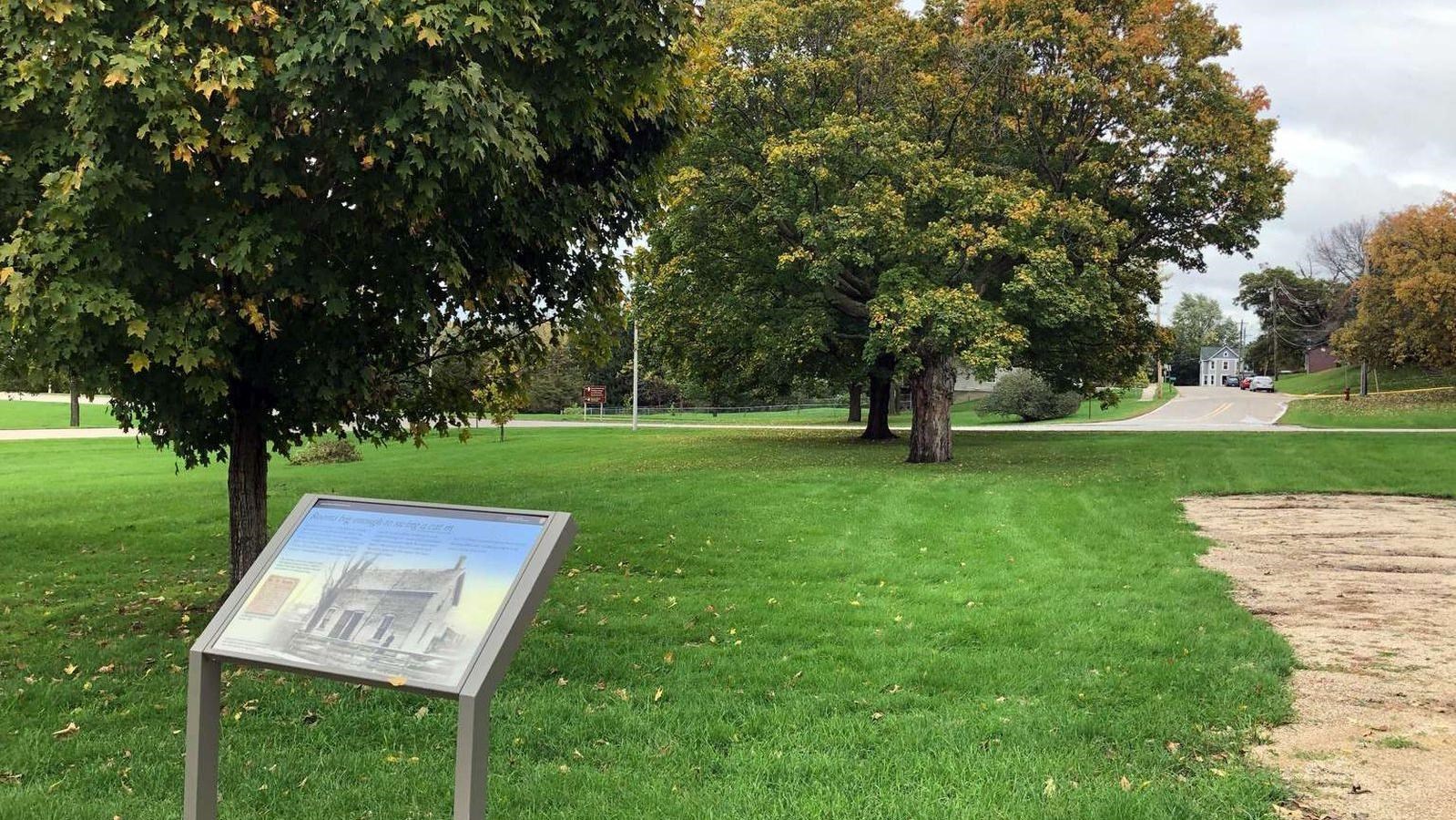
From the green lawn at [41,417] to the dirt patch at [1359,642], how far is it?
4830 centimetres

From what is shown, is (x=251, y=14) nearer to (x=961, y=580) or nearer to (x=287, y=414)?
(x=287, y=414)

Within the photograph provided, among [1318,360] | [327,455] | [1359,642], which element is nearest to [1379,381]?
[1318,360]

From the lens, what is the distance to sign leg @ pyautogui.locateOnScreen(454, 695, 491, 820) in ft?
9.27

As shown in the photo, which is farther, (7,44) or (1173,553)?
(1173,553)

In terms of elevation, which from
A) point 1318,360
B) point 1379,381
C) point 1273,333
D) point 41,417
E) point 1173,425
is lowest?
point 41,417

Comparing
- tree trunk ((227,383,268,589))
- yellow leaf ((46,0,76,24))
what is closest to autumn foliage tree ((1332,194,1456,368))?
tree trunk ((227,383,268,589))

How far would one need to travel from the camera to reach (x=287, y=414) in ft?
22.6

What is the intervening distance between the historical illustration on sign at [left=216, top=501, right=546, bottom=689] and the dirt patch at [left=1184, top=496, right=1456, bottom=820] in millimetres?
3307

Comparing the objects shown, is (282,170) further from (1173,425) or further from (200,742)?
(1173,425)

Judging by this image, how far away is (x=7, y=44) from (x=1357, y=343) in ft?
176

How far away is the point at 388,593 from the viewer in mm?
3168

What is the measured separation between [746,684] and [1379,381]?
67.8 m

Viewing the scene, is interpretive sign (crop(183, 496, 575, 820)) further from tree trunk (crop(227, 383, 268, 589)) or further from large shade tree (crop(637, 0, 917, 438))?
large shade tree (crop(637, 0, 917, 438))

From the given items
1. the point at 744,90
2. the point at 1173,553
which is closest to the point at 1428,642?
the point at 1173,553
